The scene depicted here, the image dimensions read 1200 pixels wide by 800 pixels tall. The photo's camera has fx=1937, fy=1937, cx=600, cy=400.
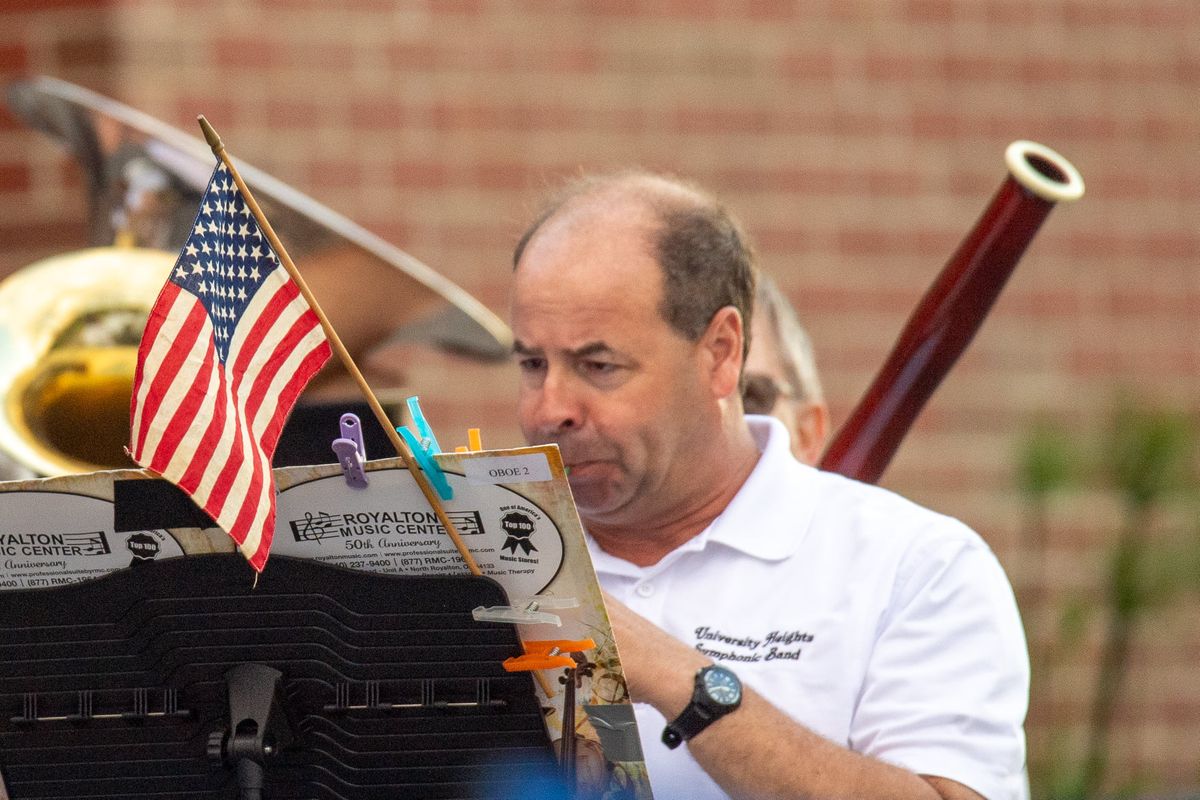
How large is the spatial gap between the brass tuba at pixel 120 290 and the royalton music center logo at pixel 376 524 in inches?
52.7

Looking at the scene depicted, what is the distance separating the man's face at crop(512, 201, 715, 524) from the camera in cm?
279

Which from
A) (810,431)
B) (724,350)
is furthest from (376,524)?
(810,431)

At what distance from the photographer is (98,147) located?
12.4ft

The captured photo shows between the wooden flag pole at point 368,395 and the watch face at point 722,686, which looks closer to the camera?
the wooden flag pole at point 368,395

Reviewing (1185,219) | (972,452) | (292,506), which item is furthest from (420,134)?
(292,506)

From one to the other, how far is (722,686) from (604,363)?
0.60 metres

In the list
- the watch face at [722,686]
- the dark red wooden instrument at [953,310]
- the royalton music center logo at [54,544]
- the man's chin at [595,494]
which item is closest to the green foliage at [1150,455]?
the dark red wooden instrument at [953,310]

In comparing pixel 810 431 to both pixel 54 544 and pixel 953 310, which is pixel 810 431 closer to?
pixel 953 310

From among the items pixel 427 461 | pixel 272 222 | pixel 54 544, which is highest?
pixel 272 222

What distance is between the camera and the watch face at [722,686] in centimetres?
238

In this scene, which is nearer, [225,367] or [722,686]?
[225,367]

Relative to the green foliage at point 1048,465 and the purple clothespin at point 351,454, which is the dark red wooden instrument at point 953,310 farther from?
the green foliage at point 1048,465

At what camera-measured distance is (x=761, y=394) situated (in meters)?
3.58

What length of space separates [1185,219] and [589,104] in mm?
1684
